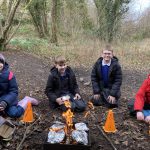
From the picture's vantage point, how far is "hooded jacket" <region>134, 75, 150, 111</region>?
5.93 m

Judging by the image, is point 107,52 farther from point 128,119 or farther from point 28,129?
point 28,129

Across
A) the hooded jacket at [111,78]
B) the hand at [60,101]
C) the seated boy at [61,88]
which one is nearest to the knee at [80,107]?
the seated boy at [61,88]

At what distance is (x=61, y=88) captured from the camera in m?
6.78

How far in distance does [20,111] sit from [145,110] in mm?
2197

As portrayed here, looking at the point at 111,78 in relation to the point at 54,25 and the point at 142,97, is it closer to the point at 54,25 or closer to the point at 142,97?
the point at 142,97

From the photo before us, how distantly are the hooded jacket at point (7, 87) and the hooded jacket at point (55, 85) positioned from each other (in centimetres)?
77

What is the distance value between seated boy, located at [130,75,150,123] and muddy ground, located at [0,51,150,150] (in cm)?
16

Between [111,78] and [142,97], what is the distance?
1.23 meters

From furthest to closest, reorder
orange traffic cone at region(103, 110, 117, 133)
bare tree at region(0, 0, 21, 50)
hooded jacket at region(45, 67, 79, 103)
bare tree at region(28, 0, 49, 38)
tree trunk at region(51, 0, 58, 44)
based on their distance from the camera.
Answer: bare tree at region(28, 0, 49, 38), tree trunk at region(51, 0, 58, 44), bare tree at region(0, 0, 21, 50), hooded jacket at region(45, 67, 79, 103), orange traffic cone at region(103, 110, 117, 133)

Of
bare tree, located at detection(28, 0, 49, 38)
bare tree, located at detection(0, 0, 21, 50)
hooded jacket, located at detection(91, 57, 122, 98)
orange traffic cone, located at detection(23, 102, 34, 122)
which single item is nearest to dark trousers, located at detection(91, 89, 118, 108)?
hooded jacket, located at detection(91, 57, 122, 98)

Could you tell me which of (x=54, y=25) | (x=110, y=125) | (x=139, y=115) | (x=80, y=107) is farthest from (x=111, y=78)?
(x=54, y=25)

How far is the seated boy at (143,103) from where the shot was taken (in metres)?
5.84

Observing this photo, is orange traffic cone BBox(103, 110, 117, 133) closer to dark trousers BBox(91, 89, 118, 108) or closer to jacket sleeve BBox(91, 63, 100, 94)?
dark trousers BBox(91, 89, 118, 108)

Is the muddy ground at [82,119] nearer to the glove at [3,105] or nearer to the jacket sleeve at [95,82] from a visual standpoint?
the glove at [3,105]
